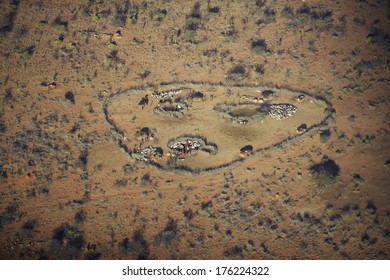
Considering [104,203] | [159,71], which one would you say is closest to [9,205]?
[104,203]

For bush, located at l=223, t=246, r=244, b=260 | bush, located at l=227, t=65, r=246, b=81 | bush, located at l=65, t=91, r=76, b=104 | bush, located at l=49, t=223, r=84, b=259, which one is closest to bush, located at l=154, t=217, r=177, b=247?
bush, located at l=223, t=246, r=244, b=260

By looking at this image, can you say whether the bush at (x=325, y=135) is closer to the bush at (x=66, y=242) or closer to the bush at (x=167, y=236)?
the bush at (x=167, y=236)

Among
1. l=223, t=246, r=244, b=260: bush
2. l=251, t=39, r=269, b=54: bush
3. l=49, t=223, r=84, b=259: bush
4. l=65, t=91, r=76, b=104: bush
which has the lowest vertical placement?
l=223, t=246, r=244, b=260: bush

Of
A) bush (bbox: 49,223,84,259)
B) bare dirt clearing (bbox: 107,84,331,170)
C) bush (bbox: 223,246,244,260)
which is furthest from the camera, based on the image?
bare dirt clearing (bbox: 107,84,331,170)

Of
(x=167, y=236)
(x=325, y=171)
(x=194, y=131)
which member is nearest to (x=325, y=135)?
(x=325, y=171)

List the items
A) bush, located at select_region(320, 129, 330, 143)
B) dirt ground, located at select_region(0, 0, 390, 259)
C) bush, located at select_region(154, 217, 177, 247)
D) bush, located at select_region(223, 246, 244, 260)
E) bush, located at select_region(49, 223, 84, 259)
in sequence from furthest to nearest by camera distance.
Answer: bush, located at select_region(320, 129, 330, 143) < dirt ground, located at select_region(0, 0, 390, 259) < bush, located at select_region(154, 217, 177, 247) < bush, located at select_region(49, 223, 84, 259) < bush, located at select_region(223, 246, 244, 260)

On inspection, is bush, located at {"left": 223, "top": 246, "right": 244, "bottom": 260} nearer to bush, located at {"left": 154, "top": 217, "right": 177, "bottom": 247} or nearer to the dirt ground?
the dirt ground

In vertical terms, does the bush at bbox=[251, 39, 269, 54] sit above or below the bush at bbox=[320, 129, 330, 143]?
above

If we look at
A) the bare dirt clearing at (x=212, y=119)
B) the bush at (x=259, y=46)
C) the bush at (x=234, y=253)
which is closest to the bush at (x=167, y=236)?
the bush at (x=234, y=253)
